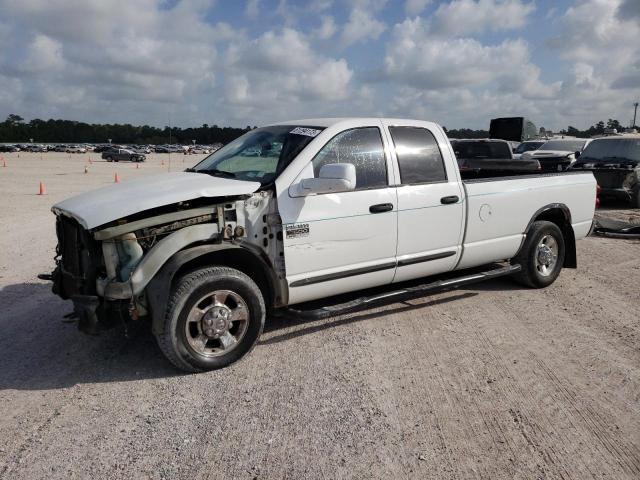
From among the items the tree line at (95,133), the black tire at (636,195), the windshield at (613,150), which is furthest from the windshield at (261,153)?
the tree line at (95,133)

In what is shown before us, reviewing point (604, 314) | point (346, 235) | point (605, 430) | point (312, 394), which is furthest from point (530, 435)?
point (604, 314)

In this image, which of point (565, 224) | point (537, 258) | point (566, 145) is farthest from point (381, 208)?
point (566, 145)

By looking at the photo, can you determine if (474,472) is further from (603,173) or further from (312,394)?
(603,173)

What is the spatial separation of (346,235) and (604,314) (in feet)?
9.89

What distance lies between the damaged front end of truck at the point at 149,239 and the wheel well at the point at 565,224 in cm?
376

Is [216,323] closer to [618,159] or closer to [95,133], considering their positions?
[618,159]

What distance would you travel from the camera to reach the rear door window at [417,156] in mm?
4844

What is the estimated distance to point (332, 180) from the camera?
401 cm

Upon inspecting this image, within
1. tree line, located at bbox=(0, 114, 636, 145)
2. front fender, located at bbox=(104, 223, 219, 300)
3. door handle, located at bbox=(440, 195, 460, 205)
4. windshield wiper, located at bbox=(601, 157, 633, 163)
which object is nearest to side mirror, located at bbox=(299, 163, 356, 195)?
front fender, located at bbox=(104, 223, 219, 300)

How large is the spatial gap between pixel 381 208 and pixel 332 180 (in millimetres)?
756

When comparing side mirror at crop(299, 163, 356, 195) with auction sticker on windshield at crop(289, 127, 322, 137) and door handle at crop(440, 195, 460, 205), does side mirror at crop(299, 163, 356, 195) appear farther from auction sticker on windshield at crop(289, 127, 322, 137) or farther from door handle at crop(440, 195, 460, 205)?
door handle at crop(440, 195, 460, 205)

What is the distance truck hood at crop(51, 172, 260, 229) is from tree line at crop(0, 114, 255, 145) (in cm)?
13782

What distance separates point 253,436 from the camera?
3.19 metres

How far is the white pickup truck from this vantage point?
377 centimetres
